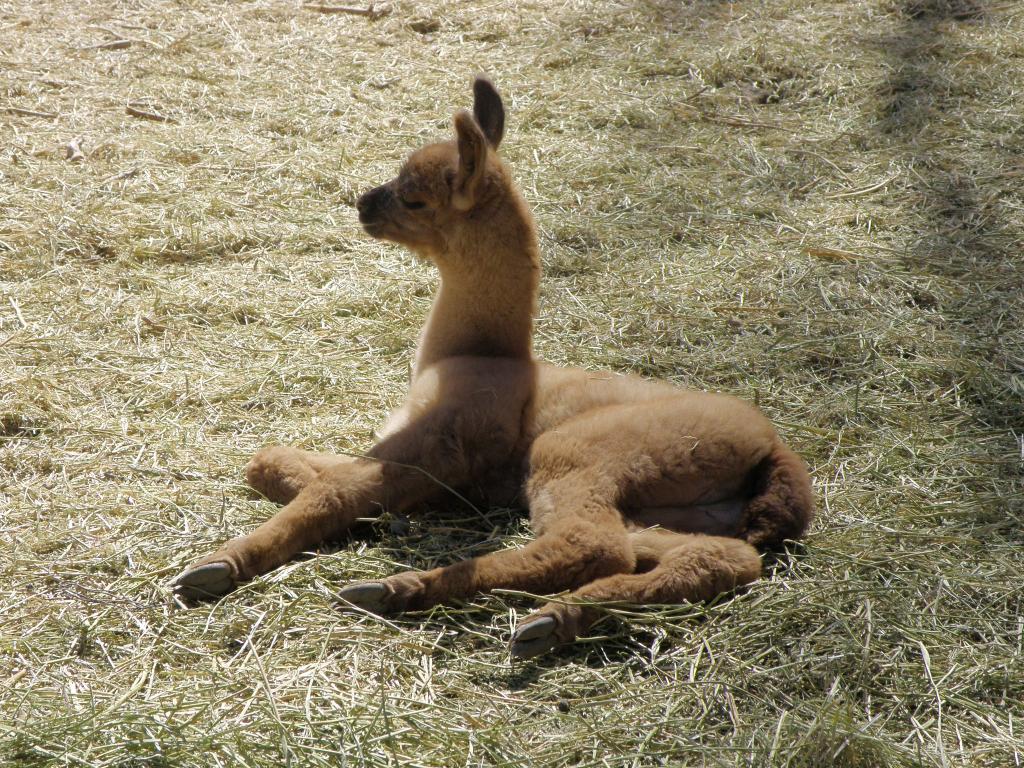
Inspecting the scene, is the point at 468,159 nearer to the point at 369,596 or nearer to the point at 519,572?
the point at 519,572

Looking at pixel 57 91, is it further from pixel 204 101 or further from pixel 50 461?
pixel 50 461

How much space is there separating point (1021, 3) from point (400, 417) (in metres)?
9.04

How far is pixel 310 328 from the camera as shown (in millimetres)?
6379

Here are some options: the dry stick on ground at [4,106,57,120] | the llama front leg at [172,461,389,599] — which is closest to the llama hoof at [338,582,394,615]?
the llama front leg at [172,461,389,599]

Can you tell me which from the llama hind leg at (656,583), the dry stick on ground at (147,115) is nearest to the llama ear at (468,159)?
the llama hind leg at (656,583)

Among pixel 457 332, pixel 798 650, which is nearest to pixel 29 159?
pixel 457 332

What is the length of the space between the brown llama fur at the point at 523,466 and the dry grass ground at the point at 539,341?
125 millimetres

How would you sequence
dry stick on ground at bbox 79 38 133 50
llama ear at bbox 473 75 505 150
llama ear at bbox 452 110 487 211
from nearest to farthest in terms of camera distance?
llama ear at bbox 452 110 487 211, llama ear at bbox 473 75 505 150, dry stick on ground at bbox 79 38 133 50

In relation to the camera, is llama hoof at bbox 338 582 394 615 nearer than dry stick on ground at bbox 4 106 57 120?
Yes

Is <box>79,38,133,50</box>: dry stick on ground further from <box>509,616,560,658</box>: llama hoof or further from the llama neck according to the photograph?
<box>509,616,560,658</box>: llama hoof

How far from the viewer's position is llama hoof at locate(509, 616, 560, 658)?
3.56 meters

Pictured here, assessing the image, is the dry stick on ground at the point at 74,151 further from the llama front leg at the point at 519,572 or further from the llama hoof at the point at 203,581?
the llama front leg at the point at 519,572

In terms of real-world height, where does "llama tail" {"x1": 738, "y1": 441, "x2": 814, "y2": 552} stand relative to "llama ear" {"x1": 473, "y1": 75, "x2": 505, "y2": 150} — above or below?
below

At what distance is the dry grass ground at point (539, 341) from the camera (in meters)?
3.35
